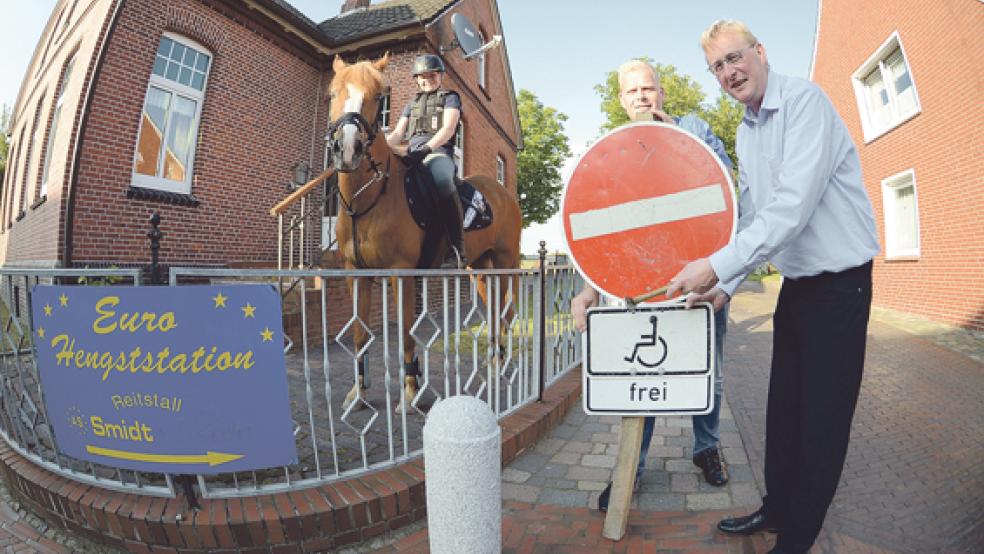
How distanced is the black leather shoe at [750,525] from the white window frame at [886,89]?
10791 millimetres

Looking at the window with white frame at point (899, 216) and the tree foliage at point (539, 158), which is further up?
the tree foliage at point (539, 158)

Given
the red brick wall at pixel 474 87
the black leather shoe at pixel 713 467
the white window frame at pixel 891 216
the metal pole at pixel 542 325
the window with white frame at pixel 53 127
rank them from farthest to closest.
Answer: the red brick wall at pixel 474 87 → the white window frame at pixel 891 216 → the window with white frame at pixel 53 127 → the metal pole at pixel 542 325 → the black leather shoe at pixel 713 467

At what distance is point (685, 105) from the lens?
84.7ft

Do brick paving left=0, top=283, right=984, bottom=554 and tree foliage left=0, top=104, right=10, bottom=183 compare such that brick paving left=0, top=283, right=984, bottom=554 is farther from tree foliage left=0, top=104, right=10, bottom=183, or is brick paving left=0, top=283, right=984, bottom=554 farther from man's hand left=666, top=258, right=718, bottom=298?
tree foliage left=0, top=104, right=10, bottom=183

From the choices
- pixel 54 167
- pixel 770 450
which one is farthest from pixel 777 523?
pixel 54 167

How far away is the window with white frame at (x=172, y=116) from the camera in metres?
7.64

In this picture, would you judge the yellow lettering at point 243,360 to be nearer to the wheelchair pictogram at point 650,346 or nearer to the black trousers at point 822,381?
the wheelchair pictogram at point 650,346

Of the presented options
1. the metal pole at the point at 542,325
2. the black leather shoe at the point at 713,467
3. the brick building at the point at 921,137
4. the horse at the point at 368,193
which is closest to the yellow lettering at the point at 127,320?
the horse at the point at 368,193

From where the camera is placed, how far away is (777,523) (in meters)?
2.03

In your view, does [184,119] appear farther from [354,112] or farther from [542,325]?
[542,325]

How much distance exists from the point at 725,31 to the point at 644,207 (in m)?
0.77

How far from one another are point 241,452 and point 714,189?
2.30m

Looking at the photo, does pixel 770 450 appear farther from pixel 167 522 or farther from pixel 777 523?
pixel 167 522

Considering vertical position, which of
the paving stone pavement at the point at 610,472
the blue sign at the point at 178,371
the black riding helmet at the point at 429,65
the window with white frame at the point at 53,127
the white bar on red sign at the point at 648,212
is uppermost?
the window with white frame at the point at 53,127
